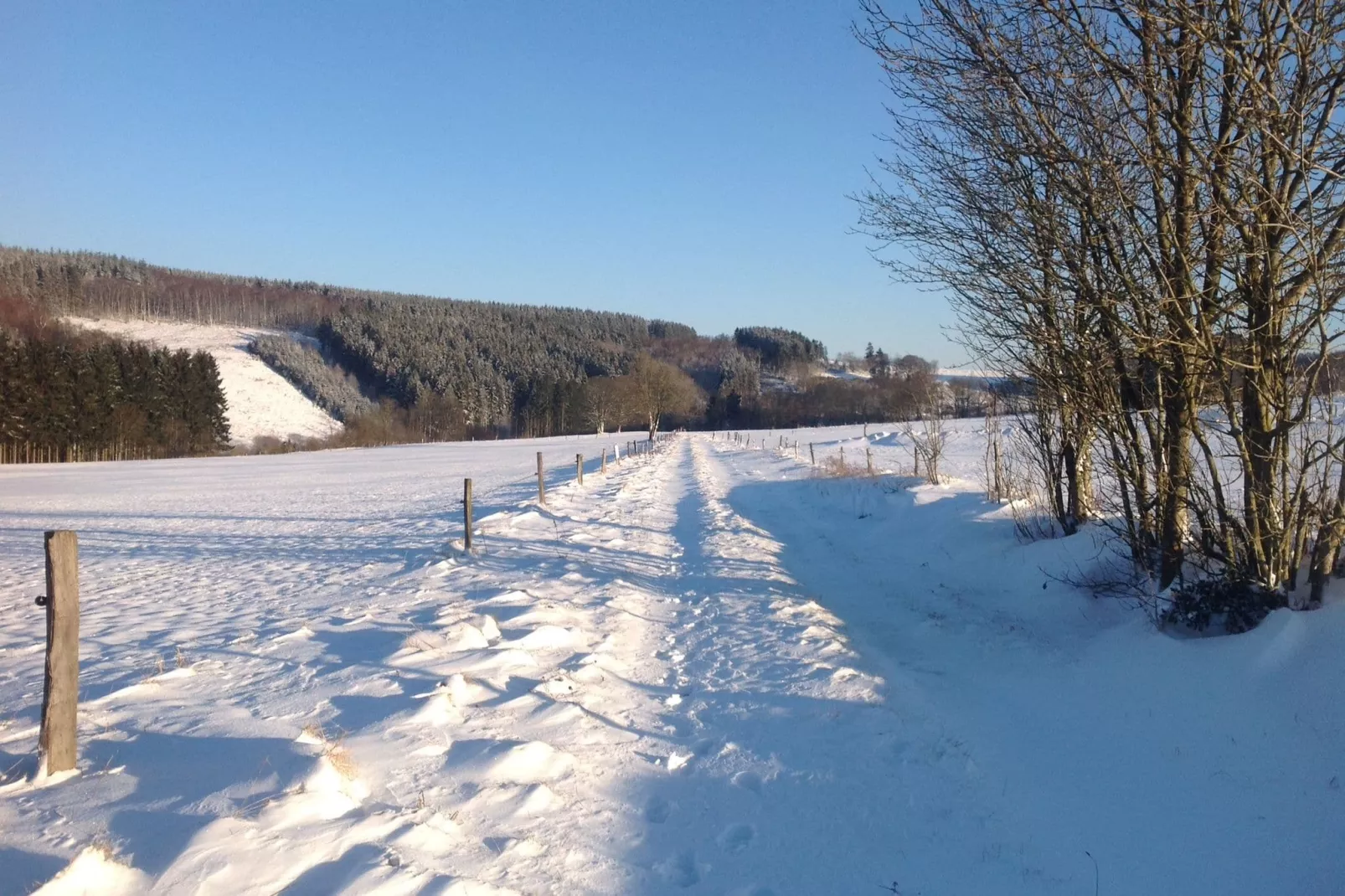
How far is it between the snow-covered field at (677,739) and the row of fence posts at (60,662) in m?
0.19

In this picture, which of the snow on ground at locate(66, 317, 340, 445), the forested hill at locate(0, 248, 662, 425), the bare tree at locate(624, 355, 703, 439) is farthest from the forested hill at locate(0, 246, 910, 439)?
the bare tree at locate(624, 355, 703, 439)

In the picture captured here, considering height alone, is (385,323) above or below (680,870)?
above

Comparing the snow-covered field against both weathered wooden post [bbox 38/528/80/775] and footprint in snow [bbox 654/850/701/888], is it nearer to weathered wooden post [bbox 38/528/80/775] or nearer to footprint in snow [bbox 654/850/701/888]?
footprint in snow [bbox 654/850/701/888]

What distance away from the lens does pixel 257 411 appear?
105 meters

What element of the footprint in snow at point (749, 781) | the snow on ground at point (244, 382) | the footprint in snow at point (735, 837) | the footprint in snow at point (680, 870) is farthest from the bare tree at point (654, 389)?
the footprint in snow at point (680, 870)

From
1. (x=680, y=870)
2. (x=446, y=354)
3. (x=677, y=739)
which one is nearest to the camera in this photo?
(x=680, y=870)

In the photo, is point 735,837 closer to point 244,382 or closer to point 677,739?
point 677,739

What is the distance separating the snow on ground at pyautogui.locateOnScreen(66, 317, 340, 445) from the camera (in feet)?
333

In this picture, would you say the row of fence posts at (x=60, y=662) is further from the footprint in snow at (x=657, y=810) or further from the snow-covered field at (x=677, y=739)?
the footprint in snow at (x=657, y=810)

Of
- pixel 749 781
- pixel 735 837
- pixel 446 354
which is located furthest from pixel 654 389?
pixel 735 837

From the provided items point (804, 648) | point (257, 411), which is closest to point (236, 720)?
point (804, 648)

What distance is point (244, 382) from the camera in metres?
118

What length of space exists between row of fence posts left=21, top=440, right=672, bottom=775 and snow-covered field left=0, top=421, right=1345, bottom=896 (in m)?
0.19

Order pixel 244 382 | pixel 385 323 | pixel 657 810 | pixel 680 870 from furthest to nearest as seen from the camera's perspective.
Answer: pixel 385 323 → pixel 244 382 → pixel 657 810 → pixel 680 870
